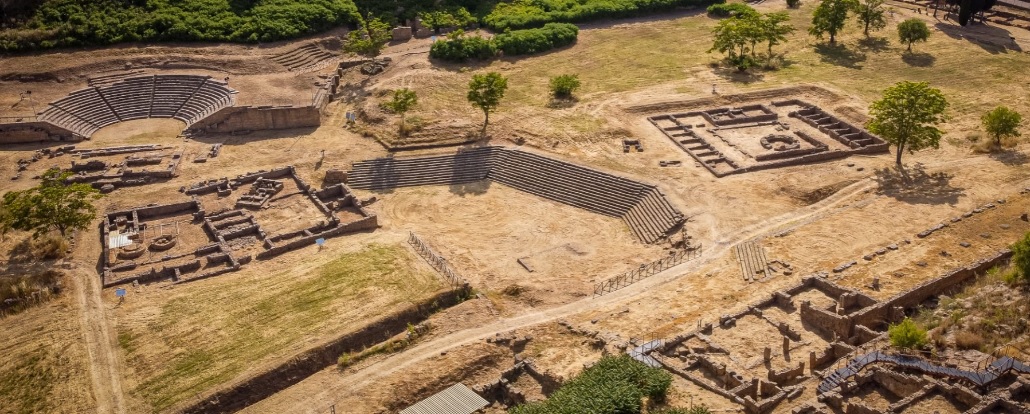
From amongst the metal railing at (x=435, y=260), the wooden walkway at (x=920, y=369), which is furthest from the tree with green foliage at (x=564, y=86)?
the wooden walkway at (x=920, y=369)

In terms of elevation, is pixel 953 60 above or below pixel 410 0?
below

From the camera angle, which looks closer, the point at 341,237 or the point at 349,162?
the point at 341,237

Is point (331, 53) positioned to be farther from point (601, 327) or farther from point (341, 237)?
A: point (601, 327)

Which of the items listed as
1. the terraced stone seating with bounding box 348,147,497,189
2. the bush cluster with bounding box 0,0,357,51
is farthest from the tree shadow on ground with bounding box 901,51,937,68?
the bush cluster with bounding box 0,0,357,51

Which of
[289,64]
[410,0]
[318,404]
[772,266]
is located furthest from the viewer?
[410,0]

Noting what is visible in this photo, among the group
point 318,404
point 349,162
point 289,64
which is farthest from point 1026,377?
point 289,64

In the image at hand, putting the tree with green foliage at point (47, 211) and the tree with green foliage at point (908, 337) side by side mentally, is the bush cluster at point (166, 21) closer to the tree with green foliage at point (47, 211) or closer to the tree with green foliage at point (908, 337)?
the tree with green foliage at point (47, 211)

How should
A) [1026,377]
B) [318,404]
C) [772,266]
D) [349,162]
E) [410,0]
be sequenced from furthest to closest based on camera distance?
[410,0] < [349,162] < [772,266] < [318,404] < [1026,377]
